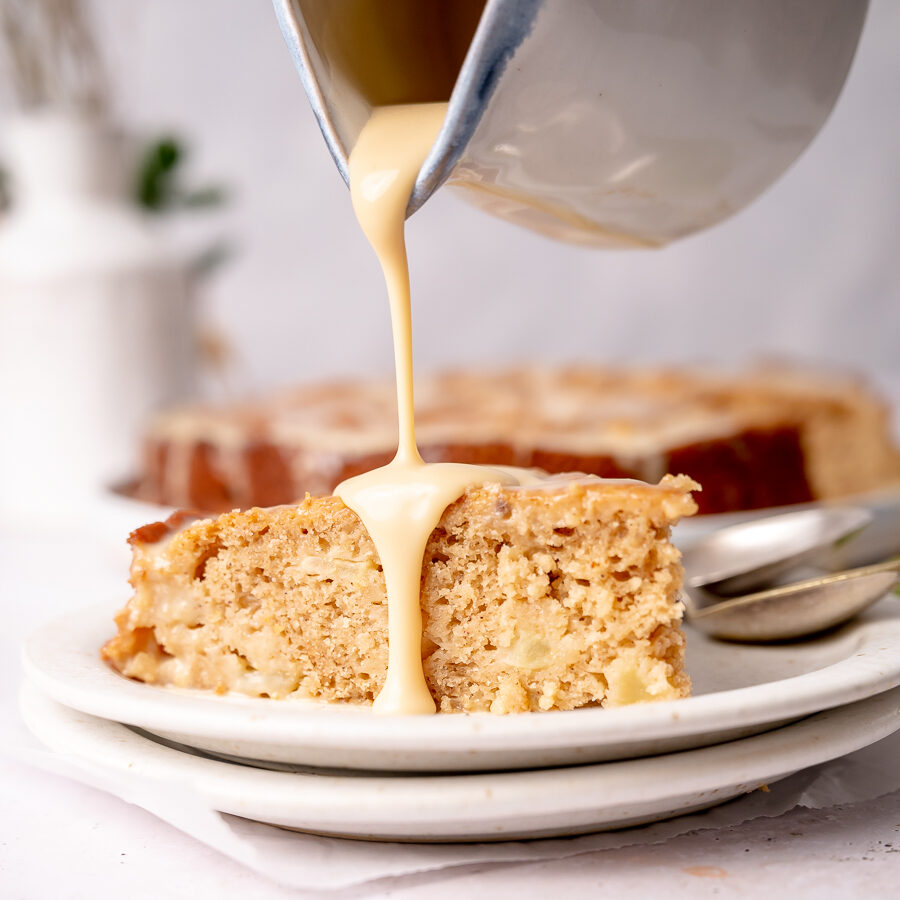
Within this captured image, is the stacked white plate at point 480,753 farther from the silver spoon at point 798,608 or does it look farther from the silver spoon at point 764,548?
the silver spoon at point 764,548

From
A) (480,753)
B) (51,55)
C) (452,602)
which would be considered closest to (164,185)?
(51,55)

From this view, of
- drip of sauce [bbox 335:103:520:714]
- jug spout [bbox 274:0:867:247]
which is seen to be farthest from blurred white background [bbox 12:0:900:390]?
drip of sauce [bbox 335:103:520:714]

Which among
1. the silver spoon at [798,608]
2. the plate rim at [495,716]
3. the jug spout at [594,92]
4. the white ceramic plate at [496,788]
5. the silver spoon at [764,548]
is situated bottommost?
the silver spoon at [764,548]

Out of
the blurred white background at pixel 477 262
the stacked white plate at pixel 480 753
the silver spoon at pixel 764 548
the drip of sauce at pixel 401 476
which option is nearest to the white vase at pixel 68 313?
the blurred white background at pixel 477 262

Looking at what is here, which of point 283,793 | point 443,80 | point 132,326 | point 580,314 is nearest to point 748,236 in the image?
point 580,314

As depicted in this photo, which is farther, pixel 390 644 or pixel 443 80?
pixel 443 80

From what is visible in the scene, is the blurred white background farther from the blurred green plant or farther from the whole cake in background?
the whole cake in background

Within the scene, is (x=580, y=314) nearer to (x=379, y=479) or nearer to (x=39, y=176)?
(x=39, y=176)
